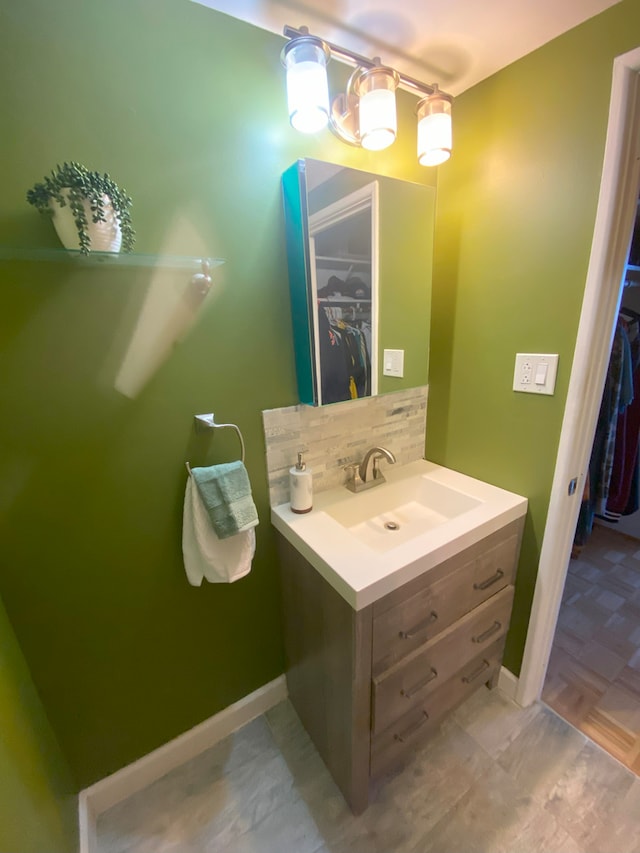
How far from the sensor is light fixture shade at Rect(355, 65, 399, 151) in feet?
3.12

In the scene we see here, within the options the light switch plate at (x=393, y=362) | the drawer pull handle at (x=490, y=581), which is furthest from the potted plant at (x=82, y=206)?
the drawer pull handle at (x=490, y=581)

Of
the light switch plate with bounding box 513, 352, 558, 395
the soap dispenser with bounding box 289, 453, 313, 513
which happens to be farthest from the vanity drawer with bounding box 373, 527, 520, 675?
the light switch plate with bounding box 513, 352, 558, 395

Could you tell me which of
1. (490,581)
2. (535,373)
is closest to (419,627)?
(490,581)

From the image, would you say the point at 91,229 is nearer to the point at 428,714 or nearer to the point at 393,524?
the point at 393,524

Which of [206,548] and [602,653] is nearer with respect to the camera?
[206,548]

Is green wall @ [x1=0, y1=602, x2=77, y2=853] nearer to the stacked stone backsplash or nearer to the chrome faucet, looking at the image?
the stacked stone backsplash

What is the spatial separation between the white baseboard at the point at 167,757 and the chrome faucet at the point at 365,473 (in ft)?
2.89

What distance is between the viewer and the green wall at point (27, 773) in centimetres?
65

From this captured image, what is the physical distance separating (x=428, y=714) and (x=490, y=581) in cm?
50

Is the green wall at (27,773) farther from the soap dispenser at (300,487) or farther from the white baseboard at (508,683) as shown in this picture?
the white baseboard at (508,683)

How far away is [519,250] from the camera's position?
1.12 meters

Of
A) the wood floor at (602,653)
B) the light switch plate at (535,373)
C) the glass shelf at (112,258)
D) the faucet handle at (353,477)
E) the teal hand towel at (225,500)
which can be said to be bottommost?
the wood floor at (602,653)

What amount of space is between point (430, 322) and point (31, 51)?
4.32 ft

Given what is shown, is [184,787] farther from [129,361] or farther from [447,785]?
[129,361]
